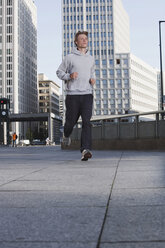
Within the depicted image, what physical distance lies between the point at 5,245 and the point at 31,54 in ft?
505

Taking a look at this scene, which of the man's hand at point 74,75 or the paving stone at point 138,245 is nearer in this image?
the paving stone at point 138,245

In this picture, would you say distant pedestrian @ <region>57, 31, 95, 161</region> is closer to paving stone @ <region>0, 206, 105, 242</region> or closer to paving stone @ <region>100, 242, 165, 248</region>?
paving stone @ <region>0, 206, 105, 242</region>

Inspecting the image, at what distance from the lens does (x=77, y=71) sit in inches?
292

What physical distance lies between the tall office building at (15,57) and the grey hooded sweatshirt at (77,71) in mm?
118164

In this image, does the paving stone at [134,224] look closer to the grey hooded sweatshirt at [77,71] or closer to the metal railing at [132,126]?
the grey hooded sweatshirt at [77,71]

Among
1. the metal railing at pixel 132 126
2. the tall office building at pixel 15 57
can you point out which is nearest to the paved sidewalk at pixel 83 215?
the metal railing at pixel 132 126

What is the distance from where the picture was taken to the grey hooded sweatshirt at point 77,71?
7.38m

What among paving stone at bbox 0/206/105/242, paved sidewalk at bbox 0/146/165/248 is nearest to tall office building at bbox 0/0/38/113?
paved sidewalk at bbox 0/146/165/248

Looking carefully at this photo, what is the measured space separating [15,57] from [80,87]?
125 meters

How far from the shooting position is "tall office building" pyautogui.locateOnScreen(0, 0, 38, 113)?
127m

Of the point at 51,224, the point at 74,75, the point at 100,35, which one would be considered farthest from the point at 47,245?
the point at 100,35

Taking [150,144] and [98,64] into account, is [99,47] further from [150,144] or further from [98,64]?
[150,144]

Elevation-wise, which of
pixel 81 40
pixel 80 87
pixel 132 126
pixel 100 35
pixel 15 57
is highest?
pixel 100 35

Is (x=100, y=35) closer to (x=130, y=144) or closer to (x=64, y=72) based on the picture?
(x=130, y=144)
